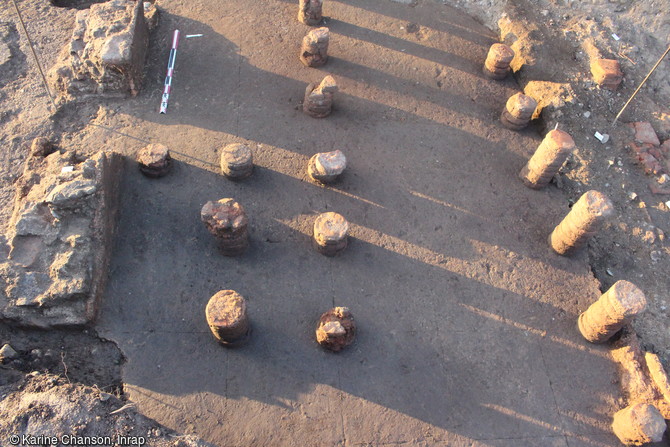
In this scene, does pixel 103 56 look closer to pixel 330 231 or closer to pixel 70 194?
pixel 70 194

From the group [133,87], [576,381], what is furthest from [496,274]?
[133,87]

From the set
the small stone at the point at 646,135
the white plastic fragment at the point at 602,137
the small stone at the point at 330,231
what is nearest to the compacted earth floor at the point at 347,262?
the small stone at the point at 330,231

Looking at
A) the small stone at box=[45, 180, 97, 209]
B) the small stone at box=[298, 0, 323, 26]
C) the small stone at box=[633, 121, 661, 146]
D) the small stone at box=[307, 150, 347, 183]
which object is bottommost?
the small stone at box=[45, 180, 97, 209]

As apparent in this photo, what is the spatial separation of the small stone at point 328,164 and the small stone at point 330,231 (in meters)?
0.76

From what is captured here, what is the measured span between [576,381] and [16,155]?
8.24 meters

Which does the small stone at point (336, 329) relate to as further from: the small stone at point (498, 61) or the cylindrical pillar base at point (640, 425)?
the small stone at point (498, 61)

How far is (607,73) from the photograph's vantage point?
28.8 ft

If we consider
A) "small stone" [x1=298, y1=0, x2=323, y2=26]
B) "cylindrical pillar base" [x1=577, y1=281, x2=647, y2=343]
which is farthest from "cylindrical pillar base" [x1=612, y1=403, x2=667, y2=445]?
"small stone" [x1=298, y1=0, x2=323, y2=26]

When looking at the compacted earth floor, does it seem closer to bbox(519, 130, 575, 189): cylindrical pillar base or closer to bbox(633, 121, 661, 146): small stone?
bbox(519, 130, 575, 189): cylindrical pillar base

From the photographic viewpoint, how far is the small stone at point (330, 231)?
658 cm

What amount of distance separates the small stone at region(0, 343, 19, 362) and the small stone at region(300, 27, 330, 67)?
5995mm

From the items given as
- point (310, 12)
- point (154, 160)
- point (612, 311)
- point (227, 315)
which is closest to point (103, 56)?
point (154, 160)

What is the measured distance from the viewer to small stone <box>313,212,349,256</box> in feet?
21.6

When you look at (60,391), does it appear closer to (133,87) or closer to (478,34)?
(133,87)
